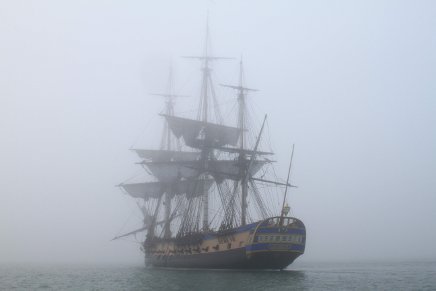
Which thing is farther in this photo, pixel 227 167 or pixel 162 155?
pixel 162 155

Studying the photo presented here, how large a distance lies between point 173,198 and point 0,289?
39838 mm

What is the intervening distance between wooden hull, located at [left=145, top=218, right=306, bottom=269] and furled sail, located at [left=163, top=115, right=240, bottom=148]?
20511 millimetres

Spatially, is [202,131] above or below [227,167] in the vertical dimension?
above

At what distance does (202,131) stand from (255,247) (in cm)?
2993

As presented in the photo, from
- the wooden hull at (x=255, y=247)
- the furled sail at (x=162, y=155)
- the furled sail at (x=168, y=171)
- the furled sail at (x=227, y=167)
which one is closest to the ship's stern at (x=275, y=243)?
the wooden hull at (x=255, y=247)

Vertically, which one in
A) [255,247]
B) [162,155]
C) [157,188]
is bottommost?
[255,247]

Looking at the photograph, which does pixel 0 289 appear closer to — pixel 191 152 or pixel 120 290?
pixel 120 290

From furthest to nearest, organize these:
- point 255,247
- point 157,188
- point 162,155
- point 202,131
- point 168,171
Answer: point 162,155 → point 157,188 → point 168,171 → point 202,131 → point 255,247

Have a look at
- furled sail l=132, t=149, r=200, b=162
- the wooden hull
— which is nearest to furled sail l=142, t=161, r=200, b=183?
furled sail l=132, t=149, r=200, b=162

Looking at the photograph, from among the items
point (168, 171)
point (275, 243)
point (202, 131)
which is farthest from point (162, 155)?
point (275, 243)

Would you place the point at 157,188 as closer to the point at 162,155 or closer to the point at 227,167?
the point at 162,155

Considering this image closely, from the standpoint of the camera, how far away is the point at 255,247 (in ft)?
160

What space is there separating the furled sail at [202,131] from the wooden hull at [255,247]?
20.5 meters

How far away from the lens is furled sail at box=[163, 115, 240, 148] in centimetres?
7506
